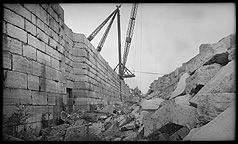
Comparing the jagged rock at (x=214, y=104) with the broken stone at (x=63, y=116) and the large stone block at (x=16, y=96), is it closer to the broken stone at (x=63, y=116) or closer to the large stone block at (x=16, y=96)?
the large stone block at (x=16, y=96)

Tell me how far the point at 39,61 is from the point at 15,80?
966 mm

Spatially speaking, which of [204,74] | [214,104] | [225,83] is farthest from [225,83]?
[204,74]

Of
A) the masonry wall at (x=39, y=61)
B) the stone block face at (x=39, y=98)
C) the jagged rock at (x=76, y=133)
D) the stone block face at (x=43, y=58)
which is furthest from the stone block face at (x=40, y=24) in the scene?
the jagged rock at (x=76, y=133)

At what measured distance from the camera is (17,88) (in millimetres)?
3266

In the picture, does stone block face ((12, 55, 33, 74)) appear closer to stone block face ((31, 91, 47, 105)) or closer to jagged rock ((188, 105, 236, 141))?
stone block face ((31, 91, 47, 105))

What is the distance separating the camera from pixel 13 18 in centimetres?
331

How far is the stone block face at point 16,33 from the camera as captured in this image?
3198mm

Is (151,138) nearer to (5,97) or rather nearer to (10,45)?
(5,97)

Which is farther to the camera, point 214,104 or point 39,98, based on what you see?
point 39,98

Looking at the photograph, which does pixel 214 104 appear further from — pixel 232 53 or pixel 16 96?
pixel 16 96

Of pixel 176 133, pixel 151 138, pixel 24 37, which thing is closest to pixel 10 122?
pixel 24 37

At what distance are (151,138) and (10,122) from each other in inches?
113

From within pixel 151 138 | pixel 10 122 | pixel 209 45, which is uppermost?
pixel 209 45

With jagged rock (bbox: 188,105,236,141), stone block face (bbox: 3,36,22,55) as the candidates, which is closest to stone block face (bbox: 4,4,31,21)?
stone block face (bbox: 3,36,22,55)
